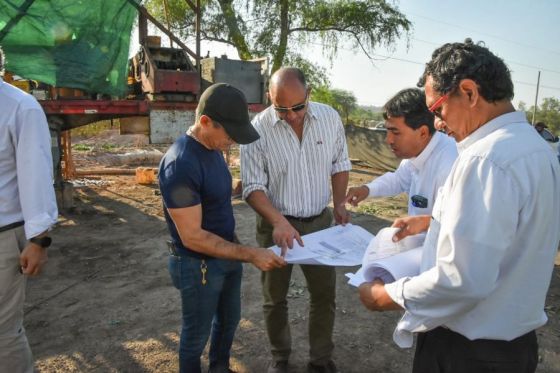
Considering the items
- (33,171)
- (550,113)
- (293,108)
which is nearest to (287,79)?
(293,108)

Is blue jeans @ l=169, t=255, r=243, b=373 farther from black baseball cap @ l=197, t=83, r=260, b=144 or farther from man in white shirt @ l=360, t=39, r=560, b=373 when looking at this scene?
man in white shirt @ l=360, t=39, r=560, b=373

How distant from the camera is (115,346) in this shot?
3500mm

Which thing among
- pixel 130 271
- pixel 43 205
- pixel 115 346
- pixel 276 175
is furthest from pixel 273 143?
pixel 130 271

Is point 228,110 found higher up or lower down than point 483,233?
higher up

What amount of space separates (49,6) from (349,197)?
545cm

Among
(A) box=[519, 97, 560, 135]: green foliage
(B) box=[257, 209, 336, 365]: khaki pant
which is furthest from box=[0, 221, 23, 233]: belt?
(A) box=[519, 97, 560, 135]: green foliage

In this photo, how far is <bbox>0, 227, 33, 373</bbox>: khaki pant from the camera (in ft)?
7.37

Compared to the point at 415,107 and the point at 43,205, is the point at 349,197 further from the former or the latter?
the point at 43,205

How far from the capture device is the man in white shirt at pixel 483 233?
47.3 inches

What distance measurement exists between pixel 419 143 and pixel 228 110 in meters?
1.01

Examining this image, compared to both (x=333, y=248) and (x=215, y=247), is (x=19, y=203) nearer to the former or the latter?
(x=215, y=247)

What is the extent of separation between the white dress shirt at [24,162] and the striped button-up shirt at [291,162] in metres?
1.16

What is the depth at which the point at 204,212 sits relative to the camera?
2.39 metres

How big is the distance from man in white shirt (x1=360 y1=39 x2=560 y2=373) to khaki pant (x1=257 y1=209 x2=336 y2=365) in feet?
4.65
